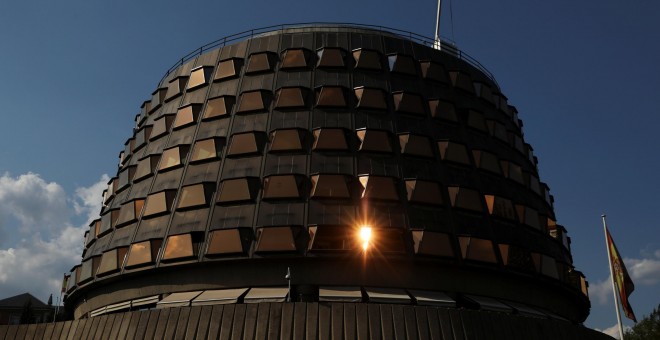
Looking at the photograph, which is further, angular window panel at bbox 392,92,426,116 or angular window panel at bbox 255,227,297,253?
angular window panel at bbox 392,92,426,116

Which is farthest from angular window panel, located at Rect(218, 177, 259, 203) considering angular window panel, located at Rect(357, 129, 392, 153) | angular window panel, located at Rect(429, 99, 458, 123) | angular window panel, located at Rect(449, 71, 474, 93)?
angular window panel, located at Rect(449, 71, 474, 93)

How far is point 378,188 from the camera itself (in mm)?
34406

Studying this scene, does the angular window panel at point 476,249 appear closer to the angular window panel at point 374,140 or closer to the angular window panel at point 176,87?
the angular window panel at point 374,140

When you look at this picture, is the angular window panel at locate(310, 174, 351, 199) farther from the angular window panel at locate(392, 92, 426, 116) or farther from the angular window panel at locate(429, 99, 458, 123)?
the angular window panel at locate(429, 99, 458, 123)

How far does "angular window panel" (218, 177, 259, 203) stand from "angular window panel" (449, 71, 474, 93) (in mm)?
17597

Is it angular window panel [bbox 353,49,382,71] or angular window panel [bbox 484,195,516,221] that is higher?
angular window panel [bbox 353,49,382,71]

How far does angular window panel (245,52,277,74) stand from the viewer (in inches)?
1602

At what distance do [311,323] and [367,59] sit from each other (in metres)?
20.9

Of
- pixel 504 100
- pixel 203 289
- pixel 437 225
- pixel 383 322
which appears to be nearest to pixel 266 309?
pixel 383 322

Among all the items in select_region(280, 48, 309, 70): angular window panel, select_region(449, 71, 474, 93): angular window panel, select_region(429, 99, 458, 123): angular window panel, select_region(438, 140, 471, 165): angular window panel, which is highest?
select_region(449, 71, 474, 93): angular window panel

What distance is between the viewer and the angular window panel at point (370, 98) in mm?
38250

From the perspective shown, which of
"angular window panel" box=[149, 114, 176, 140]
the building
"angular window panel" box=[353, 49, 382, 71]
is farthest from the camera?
"angular window panel" box=[149, 114, 176, 140]

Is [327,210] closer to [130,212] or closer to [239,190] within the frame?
[239,190]

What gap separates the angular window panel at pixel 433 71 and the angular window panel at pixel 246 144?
44.3ft
